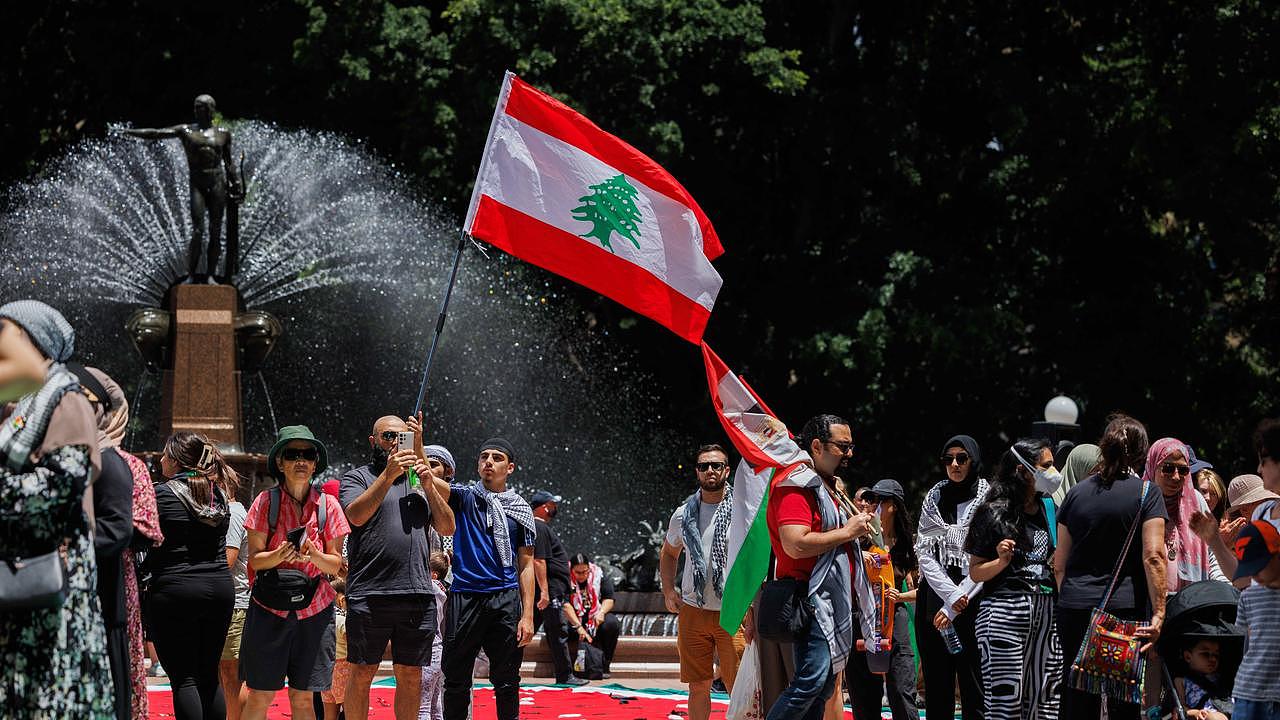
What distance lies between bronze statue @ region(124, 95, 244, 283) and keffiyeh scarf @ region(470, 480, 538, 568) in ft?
27.6

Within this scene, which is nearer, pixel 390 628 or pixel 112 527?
pixel 112 527

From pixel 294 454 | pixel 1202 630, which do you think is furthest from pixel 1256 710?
pixel 294 454

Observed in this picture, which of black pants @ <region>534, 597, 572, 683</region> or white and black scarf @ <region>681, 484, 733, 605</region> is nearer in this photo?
white and black scarf @ <region>681, 484, 733, 605</region>

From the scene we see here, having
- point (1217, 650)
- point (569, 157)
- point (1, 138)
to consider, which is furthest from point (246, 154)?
point (1217, 650)

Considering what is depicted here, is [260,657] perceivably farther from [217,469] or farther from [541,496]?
[541,496]

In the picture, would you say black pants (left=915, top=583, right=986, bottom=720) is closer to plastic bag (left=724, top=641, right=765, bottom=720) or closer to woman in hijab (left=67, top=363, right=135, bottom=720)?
plastic bag (left=724, top=641, right=765, bottom=720)

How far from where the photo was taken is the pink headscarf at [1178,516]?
7984 mm

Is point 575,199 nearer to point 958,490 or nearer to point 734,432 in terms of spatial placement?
point 734,432

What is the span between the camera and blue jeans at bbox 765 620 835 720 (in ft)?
24.0

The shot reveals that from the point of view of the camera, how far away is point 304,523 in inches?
328

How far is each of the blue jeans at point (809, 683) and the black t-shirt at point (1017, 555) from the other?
1.37m

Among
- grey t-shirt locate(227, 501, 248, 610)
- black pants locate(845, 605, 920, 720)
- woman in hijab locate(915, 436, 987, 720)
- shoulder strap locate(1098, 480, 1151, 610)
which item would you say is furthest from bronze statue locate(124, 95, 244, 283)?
shoulder strap locate(1098, 480, 1151, 610)

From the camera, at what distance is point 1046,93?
25.3 metres

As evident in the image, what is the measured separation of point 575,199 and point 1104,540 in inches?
132
